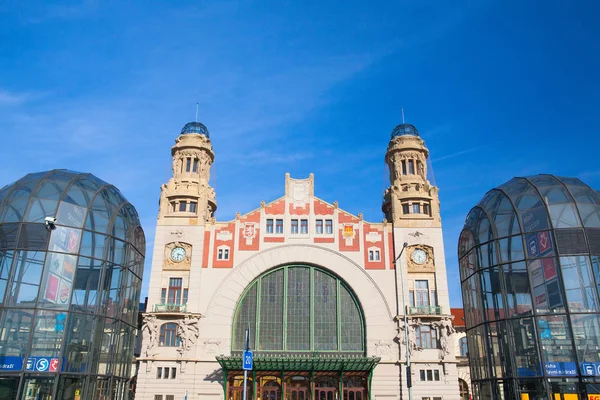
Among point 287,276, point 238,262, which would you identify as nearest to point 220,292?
point 238,262

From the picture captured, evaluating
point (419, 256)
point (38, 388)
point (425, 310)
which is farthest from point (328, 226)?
point (38, 388)

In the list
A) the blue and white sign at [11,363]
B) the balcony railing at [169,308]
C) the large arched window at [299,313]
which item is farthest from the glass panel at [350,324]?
the blue and white sign at [11,363]

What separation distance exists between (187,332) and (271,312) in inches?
362

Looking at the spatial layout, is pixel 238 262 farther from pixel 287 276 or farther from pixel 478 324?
pixel 478 324

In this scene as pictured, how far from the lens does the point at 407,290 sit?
57156mm

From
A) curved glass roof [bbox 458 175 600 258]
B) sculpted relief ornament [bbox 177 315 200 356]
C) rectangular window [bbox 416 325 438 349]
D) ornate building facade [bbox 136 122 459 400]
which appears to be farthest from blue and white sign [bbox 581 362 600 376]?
sculpted relief ornament [bbox 177 315 200 356]

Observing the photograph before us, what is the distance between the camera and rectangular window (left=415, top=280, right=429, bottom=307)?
57094 mm

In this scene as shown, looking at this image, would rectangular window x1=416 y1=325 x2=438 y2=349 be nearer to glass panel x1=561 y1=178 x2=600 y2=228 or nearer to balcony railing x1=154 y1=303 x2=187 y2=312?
glass panel x1=561 y1=178 x2=600 y2=228

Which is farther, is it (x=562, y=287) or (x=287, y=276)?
(x=287, y=276)

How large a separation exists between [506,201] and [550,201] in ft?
12.0

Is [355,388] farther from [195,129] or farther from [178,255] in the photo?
[195,129]

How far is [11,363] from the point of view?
37625 millimetres

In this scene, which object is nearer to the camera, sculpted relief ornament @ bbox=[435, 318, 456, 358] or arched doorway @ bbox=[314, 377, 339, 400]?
arched doorway @ bbox=[314, 377, 339, 400]

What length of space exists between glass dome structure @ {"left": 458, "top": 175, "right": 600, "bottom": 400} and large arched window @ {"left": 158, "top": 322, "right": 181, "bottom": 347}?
3005 cm
